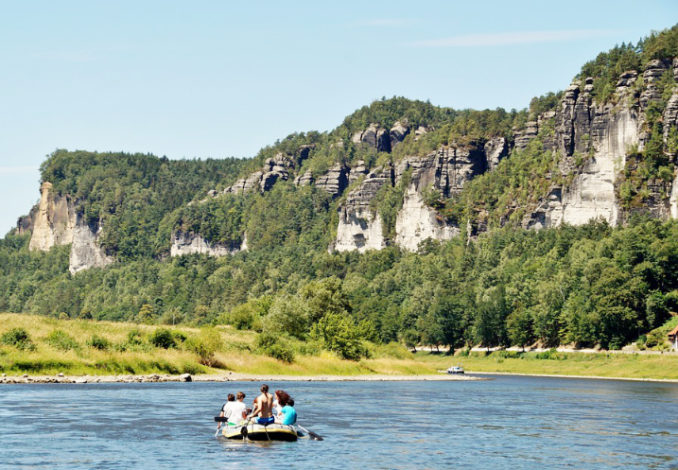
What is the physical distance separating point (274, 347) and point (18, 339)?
32502mm

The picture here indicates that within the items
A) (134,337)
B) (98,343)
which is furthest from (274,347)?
(98,343)

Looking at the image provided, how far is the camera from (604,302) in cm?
15200

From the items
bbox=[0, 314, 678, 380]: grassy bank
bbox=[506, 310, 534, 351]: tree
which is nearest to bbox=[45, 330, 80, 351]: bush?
bbox=[0, 314, 678, 380]: grassy bank

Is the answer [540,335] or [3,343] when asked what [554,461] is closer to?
[3,343]

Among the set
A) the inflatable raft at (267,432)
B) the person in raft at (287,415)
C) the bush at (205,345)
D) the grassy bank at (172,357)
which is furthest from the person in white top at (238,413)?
the bush at (205,345)

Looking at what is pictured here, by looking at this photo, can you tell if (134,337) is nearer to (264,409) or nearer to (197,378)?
(197,378)

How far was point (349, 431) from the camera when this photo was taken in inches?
2208

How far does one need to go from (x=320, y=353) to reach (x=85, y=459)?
8082 cm

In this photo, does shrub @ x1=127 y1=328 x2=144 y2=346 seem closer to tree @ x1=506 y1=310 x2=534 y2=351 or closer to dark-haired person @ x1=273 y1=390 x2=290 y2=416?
dark-haired person @ x1=273 y1=390 x2=290 y2=416

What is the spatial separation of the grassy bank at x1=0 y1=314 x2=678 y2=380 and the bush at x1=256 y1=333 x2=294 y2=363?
102 centimetres

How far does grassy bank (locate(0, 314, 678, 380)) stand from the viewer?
92.1 meters

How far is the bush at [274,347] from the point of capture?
11512 centimetres

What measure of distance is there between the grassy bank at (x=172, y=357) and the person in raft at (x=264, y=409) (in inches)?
1784

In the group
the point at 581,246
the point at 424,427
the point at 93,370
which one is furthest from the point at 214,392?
the point at 581,246
